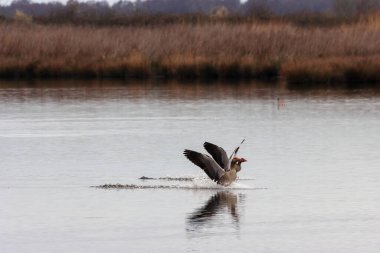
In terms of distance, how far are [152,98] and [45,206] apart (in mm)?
14927

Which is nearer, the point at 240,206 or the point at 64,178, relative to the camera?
the point at 240,206

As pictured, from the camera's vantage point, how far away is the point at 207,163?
12.8 meters

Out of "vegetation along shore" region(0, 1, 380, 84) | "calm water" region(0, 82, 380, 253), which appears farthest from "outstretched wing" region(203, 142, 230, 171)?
"vegetation along shore" region(0, 1, 380, 84)

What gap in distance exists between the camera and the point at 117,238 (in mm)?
10305

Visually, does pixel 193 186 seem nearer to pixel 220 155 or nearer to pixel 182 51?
pixel 220 155

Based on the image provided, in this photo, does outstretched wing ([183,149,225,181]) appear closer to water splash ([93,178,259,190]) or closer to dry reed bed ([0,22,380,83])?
water splash ([93,178,259,190])

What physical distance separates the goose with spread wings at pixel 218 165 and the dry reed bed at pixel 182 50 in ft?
62.9

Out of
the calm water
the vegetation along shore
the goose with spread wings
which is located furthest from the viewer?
the vegetation along shore

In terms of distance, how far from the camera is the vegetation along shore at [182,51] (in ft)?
111

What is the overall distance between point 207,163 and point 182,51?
2226 cm

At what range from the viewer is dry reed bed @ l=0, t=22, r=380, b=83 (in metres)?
33.8

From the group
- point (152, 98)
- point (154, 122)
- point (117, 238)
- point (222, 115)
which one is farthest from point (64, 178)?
point (152, 98)

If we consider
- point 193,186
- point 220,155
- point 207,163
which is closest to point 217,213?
point 207,163

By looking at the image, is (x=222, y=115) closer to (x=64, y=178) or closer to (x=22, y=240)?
(x=64, y=178)
